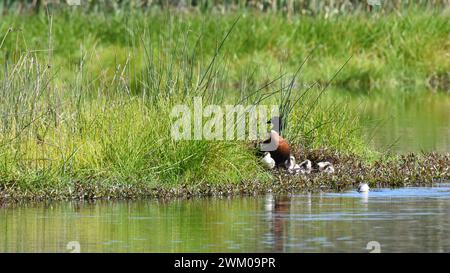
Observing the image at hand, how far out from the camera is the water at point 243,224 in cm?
1108

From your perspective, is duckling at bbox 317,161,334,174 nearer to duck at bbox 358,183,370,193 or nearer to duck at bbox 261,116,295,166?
duck at bbox 261,116,295,166

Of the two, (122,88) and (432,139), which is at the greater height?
(122,88)

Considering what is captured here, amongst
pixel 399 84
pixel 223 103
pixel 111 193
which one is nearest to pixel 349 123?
pixel 223 103

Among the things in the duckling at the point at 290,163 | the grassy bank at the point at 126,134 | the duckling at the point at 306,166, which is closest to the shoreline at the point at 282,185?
the grassy bank at the point at 126,134

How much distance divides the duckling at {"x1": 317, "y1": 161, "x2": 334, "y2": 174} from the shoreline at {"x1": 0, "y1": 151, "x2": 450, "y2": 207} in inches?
3.0

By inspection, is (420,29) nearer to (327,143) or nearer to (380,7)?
(380,7)

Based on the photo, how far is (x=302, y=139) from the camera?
56.3ft

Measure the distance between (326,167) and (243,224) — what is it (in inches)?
139

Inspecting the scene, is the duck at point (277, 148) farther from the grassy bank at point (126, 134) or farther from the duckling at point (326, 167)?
the duckling at point (326, 167)

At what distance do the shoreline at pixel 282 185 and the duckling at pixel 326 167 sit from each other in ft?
0.25

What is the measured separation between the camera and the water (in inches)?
436

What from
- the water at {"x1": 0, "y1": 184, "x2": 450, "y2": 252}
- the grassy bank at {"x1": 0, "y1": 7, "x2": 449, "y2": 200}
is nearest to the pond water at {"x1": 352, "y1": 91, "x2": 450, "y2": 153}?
the grassy bank at {"x1": 0, "y1": 7, "x2": 449, "y2": 200}

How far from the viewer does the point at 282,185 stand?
1468 centimetres

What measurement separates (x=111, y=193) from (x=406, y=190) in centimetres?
300
